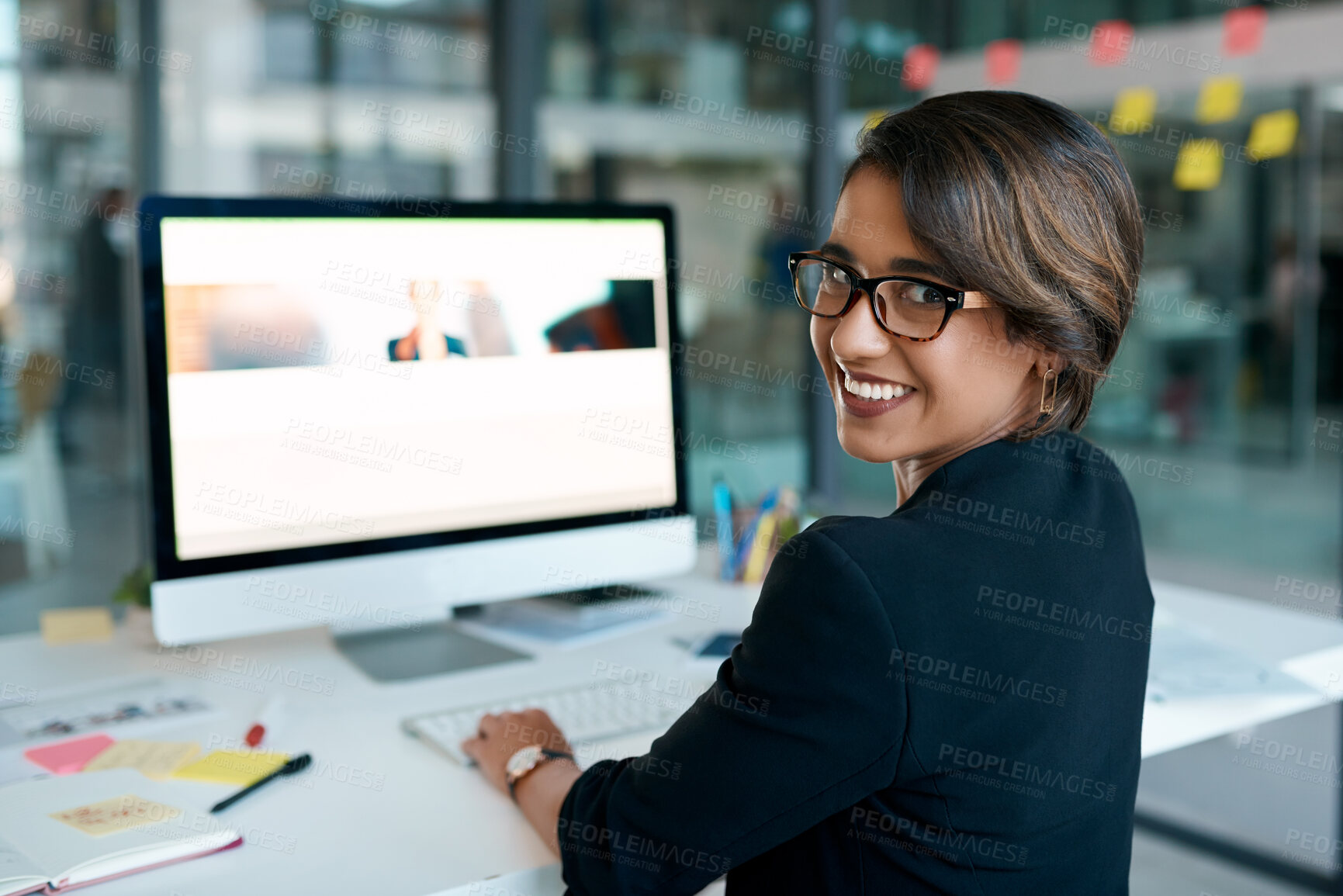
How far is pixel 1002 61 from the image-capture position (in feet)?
11.9

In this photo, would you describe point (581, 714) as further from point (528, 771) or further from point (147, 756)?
point (147, 756)

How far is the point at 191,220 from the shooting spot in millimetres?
1227

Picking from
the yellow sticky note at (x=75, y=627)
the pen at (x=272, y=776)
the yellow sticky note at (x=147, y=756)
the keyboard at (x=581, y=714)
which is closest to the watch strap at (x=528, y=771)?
the keyboard at (x=581, y=714)

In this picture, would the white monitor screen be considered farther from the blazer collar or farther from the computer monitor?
the blazer collar

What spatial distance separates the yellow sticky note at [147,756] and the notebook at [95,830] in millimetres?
30

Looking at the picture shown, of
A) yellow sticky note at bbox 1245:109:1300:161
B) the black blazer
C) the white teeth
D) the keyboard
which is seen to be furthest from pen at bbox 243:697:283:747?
yellow sticky note at bbox 1245:109:1300:161

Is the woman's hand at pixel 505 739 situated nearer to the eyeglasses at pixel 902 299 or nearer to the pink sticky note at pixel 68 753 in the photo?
the pink sticky note at pixel 68 753

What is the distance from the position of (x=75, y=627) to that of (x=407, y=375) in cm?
62

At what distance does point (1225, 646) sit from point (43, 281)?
9.49ft

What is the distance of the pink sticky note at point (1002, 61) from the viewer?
11.8ft

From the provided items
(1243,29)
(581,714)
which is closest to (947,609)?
(581,714)

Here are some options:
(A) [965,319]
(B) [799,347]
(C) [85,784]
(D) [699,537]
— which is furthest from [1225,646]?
(B) [799,347]

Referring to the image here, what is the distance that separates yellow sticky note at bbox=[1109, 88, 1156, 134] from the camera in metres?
3.46

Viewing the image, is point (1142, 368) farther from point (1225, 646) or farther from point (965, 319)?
point (965, 319)
